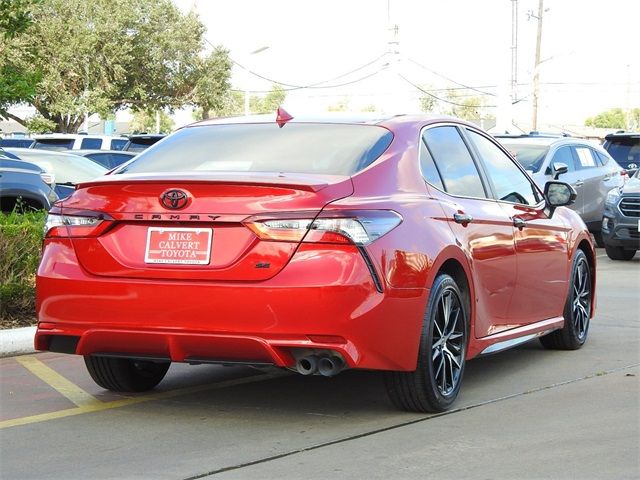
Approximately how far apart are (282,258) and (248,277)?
7.4 inches

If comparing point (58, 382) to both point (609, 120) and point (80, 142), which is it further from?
point (609, 120)

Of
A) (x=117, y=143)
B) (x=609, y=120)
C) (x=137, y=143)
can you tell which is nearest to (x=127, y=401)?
(x=137, y=143)

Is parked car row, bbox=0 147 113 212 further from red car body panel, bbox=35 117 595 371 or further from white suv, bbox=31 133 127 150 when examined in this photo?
white suv, bbox=31 133 127 150

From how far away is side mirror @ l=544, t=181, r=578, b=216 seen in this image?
8188 mm

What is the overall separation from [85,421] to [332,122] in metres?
2.15

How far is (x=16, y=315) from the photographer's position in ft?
30.4

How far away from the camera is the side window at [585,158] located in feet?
63.6

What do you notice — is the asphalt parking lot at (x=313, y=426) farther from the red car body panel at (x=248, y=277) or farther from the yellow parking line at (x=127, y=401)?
the red car body panel at (x=248, y=277)

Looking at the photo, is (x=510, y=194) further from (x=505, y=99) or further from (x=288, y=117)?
(x=505, y=99)

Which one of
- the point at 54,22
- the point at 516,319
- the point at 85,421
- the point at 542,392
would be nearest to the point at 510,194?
the point at 516,319

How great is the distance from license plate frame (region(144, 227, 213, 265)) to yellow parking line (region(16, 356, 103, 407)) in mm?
1333

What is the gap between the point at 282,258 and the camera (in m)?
5.55

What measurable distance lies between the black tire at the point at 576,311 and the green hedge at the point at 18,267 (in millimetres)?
4050

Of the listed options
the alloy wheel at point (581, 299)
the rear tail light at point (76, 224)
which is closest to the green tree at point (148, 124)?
the alloy wheel at point (581, 299)
